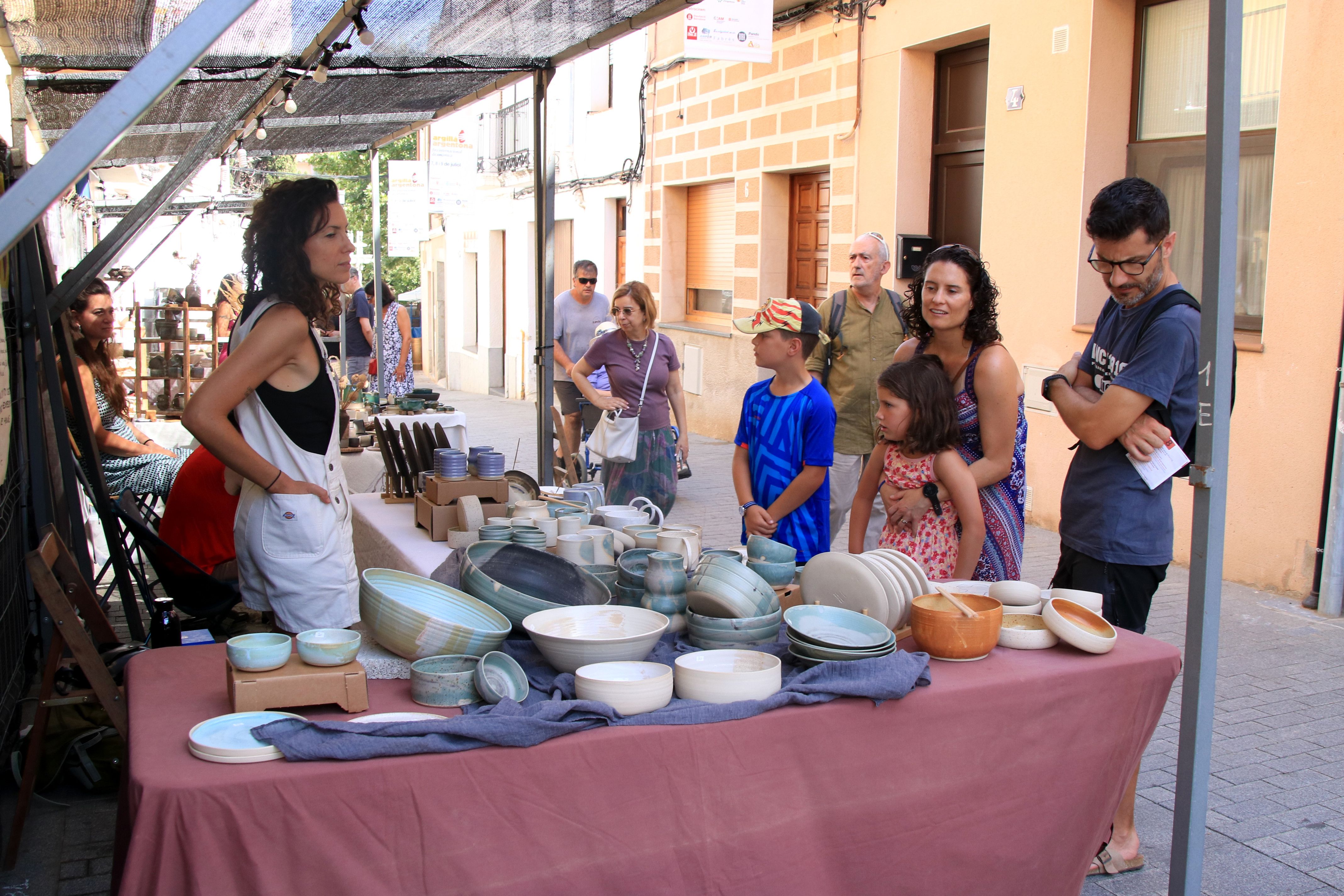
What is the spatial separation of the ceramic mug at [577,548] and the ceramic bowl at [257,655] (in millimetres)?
864

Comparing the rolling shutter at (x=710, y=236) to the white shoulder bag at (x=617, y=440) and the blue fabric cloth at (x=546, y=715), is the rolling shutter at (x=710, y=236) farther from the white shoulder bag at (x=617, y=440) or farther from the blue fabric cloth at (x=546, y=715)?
the blue fabric cloth at (x=546, y=715)

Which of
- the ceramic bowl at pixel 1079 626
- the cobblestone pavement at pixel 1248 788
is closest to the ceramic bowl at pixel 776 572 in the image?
the ceramic bowl at pixel 1079 626

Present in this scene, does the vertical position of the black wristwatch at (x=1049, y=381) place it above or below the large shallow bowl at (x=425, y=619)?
above

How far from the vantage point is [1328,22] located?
529 centimetres

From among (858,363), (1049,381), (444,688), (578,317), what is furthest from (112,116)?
(578,317)

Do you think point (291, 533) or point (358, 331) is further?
point (358, 331)

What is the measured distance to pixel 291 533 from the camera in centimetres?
283

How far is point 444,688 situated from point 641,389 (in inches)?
147

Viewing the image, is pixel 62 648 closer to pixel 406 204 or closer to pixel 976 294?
pixel 976 294

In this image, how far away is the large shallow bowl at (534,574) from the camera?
8.19 ft

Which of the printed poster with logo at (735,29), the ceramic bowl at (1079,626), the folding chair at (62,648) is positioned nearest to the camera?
the ceramic bowl at (1079,626)

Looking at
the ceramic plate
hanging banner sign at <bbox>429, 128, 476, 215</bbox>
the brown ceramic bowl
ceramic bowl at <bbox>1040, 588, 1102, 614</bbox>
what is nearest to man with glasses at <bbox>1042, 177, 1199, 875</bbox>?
ceramic bowl at <bbox>1040, 588, 1102, 614</bbox>

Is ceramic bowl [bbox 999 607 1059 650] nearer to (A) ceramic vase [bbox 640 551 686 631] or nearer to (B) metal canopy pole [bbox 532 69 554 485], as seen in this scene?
(A) ceramic vase [bbox 640 551 686 631]

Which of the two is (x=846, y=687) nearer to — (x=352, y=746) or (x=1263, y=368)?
(x=352, y=746)
